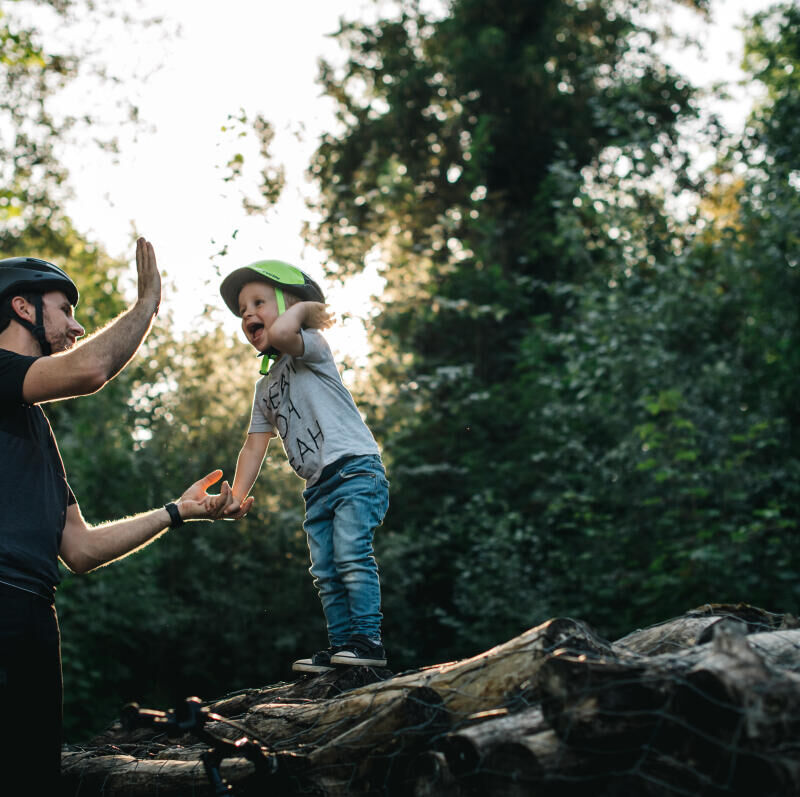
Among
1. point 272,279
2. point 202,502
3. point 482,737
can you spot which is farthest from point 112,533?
point 482,737

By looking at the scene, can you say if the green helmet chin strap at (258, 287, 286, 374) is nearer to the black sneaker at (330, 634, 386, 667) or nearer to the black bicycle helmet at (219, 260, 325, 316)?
the black bicycle helmet at (219, 260, 325, 316)

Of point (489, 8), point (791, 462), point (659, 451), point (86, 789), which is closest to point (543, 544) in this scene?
point (659, 451)

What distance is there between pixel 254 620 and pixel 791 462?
5615 millimetres

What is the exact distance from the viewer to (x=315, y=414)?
3.83 metres

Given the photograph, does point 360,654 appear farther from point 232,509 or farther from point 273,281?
point 273,281

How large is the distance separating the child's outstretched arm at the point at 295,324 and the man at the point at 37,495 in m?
0.73

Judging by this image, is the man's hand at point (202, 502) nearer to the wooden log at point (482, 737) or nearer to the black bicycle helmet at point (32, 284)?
the black bicycle helmet at point (32, 284)

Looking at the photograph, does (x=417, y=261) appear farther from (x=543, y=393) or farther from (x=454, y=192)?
(x=454, y=192)

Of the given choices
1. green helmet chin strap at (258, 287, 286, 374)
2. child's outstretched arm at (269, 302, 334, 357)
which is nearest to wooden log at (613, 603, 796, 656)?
child's outstretched arm at (269, 302, 334, 357)

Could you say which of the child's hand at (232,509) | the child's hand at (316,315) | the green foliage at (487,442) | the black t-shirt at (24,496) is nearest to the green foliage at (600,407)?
the green foliage at (487,442)

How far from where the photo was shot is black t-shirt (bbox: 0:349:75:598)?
263 centimetres

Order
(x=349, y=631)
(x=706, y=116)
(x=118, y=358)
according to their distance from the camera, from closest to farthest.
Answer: (x=118, y=358) → (x=349, y=631) → (x=706, y=116)

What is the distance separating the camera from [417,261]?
38.2 feet

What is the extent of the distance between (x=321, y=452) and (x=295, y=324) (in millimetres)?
533
